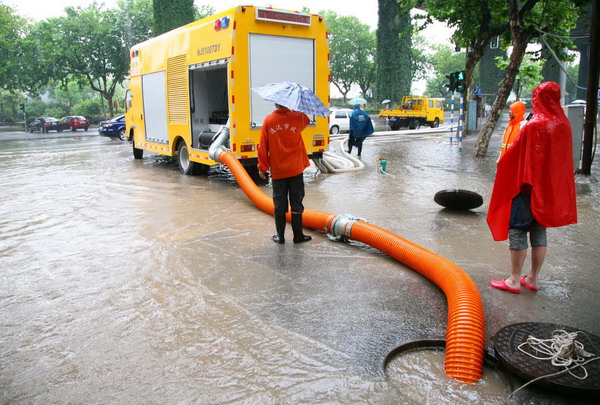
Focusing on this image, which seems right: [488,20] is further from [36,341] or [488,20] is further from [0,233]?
[36,341]

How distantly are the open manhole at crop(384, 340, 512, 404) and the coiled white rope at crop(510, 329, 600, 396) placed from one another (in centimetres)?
17

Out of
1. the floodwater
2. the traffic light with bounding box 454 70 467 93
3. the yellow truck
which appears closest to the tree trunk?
the traffic light with bounding box 454 70 467 93

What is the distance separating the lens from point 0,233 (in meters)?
6.90

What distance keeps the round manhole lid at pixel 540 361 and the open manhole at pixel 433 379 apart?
0.13m

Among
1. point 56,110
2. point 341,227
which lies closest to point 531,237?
point 341,227

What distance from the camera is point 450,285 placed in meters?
4.22

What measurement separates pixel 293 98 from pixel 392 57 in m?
36.2

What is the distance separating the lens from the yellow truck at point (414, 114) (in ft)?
106

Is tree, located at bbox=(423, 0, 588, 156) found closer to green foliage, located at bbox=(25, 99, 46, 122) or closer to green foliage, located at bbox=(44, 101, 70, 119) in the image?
green foliage, located at bbox=(44, 101, 70, 119)

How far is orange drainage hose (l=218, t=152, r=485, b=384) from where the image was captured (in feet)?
10.7

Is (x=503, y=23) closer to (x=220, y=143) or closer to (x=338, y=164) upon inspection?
(x=338, y=164)

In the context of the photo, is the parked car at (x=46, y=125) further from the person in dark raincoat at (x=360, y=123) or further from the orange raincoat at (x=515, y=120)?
the orange raincoat at (x=515, y=120)

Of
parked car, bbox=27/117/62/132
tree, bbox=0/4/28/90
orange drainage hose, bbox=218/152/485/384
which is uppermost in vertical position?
tree, bbox=0/4/28/90

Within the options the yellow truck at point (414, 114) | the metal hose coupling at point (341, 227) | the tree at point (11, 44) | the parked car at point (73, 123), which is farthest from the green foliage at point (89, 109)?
the metal hose coupling at point (341, 227)
